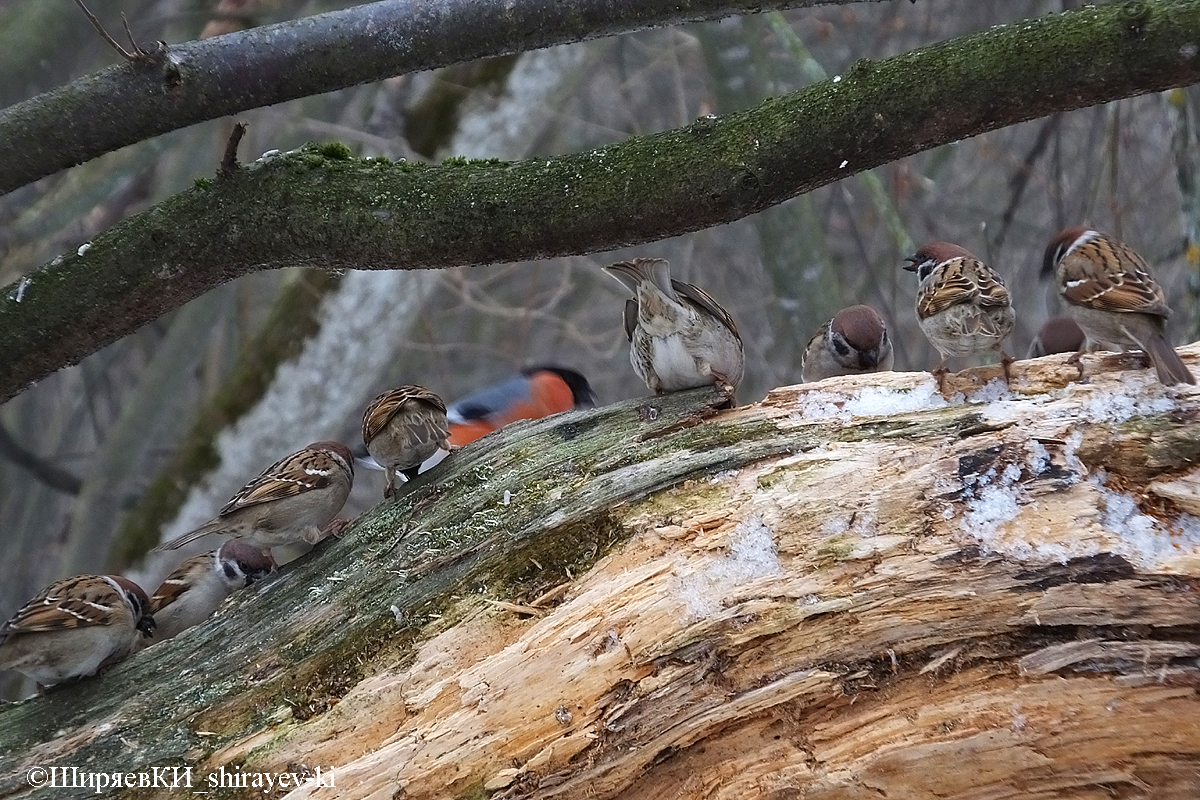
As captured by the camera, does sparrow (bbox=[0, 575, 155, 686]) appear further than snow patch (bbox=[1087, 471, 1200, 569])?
Yes

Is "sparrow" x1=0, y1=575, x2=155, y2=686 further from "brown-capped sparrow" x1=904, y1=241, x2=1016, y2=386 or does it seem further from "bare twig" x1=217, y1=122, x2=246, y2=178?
"brown-capped sparrow" x1=904, y1=241, x2=1016, y2=386

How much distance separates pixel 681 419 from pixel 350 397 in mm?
4112

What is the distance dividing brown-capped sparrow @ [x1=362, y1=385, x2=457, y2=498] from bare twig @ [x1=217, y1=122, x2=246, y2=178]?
1.27 m

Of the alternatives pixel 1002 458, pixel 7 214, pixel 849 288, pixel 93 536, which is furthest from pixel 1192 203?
pixel 7 214

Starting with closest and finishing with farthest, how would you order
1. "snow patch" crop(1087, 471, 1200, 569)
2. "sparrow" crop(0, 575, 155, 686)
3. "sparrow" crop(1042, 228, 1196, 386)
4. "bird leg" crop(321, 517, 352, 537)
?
"snow patch" crop(1087, 471, 1200, 569)
"sparrow" crop(1042, 228, 1196, 386)
"sparrow" crop(0, 575, 155, 686)
"bird leg" crop(321, 517, 352, 537)

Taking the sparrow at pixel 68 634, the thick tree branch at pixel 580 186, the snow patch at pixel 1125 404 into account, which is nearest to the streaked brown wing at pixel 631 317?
the thick tree branch at pixel 580 186

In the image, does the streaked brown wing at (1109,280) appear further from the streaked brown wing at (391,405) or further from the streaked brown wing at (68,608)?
the streaked brown wing at (68,608)

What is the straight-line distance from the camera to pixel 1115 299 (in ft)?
12.9

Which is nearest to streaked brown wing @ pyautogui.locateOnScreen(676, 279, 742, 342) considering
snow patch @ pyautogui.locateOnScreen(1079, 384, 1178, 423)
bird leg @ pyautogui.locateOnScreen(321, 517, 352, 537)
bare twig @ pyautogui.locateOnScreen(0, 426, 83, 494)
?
snow patch @ pyautogui.locateOnScreen(1079, 384, 1178, 423)

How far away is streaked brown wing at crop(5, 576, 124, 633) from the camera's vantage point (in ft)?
12.5

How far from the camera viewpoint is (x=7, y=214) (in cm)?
858

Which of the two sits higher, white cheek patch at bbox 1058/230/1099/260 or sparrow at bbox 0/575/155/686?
white cheek patch at bbox 1058/230/1099/260

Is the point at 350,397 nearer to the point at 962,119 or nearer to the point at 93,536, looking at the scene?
the point at 93,536

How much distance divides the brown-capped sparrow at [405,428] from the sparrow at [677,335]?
2.98 ft
